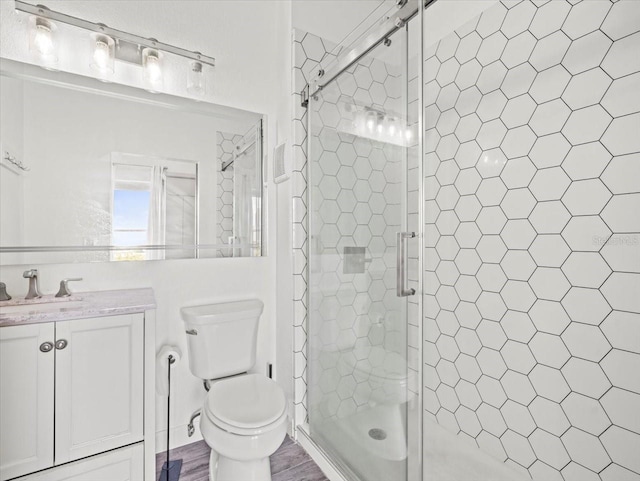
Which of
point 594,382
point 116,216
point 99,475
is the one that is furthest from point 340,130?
point 99,475

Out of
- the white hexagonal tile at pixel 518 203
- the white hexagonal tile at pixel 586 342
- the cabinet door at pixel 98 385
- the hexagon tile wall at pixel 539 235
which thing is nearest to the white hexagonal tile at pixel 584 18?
the hexagon tile wall at pixel 539 235

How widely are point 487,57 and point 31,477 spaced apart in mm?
2569

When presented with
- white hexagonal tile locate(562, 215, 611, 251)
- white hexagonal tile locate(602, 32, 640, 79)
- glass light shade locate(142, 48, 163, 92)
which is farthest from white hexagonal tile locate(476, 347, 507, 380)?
glass light shade locate(142, 48, 163, 92)

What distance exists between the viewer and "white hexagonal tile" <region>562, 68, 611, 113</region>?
123 centimetres

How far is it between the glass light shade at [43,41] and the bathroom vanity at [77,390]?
107 cm

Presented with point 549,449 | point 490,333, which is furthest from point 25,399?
point 549,449

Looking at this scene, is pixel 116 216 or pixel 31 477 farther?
pixel 116 216

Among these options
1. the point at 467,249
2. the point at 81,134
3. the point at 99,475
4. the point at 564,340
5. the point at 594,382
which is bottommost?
the point at 99,475

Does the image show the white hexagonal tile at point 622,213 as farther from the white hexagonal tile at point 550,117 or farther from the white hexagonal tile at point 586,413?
A: the white hexagonal tile at point 586,413

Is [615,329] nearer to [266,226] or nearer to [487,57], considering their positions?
[487,57]

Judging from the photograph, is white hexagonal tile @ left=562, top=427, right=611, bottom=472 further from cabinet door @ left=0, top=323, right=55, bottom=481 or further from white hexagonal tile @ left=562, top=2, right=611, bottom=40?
cabinet door @ left=0, top=323, right=55, bottom=481

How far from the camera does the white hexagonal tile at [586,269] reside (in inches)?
48.8

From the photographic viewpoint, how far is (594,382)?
4.14 feet

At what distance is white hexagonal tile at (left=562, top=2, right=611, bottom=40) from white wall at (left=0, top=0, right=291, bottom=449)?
1.34m
